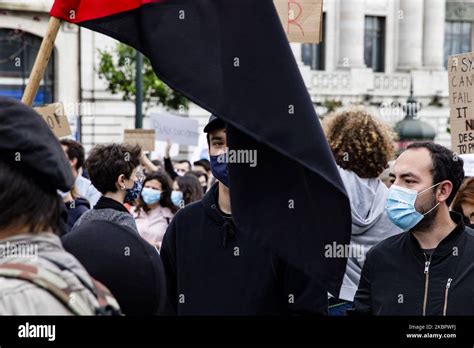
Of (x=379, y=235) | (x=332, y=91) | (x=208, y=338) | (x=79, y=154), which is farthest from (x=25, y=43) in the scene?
(x=208, y=338)

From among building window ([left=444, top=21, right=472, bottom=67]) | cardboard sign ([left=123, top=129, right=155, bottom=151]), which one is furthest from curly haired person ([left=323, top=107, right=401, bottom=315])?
building window ([left=444, top=21, right=472, bottom=67])

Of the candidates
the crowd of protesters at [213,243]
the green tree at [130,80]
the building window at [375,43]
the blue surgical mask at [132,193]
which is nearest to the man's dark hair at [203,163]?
the crowd of protesters at [213,243]

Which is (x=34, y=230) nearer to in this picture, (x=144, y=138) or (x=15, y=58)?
(x=144, y=138)

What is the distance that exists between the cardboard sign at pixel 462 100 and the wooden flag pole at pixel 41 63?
323 cm

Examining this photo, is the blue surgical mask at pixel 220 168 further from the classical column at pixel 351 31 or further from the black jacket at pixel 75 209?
the classical column at pixel 351 31

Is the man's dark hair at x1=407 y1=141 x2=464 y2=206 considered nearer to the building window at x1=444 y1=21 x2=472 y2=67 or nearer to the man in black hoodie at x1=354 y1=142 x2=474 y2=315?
the man in black hoodie at x1=354 y1=142 x2=474 y2=315

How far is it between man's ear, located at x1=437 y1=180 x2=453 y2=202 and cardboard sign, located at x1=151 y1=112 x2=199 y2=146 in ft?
37.4

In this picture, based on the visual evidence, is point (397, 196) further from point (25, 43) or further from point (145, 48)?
point (25, 43)

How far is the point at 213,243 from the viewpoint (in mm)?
4113

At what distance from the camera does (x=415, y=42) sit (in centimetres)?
4653

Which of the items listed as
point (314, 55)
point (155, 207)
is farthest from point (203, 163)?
point (314, 55)

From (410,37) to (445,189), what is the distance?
42.9 meters

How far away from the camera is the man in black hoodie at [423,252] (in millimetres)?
4062

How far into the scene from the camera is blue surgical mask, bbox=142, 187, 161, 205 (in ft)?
31.5
